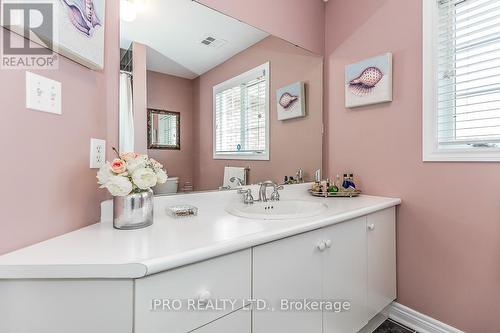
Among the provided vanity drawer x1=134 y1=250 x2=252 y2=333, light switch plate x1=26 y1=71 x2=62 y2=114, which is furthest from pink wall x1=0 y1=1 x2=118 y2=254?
vanity drawer x1=134 y1=250 x2=252 y2=333

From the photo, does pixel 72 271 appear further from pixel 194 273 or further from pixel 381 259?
pixel 381 259

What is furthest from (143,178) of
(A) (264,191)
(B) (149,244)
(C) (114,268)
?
(A) (264,191)

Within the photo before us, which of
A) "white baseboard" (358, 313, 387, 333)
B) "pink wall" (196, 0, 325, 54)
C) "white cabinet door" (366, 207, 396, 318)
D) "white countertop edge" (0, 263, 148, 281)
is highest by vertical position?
"pink wall" (196, 0, 325, 54)

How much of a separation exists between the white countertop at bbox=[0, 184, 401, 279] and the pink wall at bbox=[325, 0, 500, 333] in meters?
0.59

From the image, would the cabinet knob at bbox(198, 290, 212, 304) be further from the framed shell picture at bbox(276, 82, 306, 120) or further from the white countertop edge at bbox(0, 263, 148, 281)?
the framed shell picture at bbox(276, 82, 306, 120)

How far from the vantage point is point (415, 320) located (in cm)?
163

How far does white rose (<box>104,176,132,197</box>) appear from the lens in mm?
910

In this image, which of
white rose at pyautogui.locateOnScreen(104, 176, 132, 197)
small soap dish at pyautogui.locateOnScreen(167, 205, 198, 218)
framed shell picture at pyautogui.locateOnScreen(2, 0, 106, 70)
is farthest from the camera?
small soap dish at pyautogui.locateOnScreen(167, 205, 198, 218)

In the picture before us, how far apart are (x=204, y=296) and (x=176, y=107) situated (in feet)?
3.00

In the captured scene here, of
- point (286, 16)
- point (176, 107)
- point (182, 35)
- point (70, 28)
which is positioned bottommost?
point (176, 107)

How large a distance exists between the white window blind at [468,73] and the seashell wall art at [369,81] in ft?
0.86

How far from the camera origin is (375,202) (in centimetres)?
158

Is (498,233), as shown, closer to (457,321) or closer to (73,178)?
(457,321)

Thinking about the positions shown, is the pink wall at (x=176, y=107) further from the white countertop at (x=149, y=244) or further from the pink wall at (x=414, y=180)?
the pink wall at (x=414, y=180)
